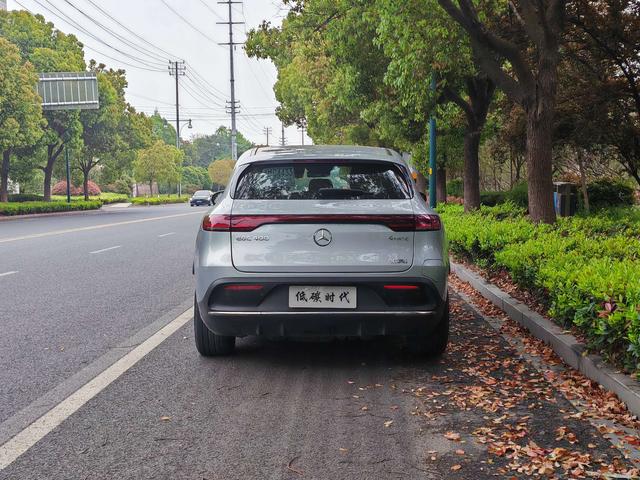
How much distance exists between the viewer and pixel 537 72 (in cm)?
1197

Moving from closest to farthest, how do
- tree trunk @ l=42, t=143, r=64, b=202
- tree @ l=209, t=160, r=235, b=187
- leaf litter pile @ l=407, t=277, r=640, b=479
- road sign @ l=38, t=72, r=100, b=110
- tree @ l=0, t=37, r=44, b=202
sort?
leaf litter pile @ l=407, t=277, r=640, b=479 < tree @ l=0, t=37, r=44, b=202 < road sign @ l=38, t=72, r=100, b=110 < tree trunk @ l=42, t=143, r=64, b=202 < tree @ l=209, t=160, r=235, b=187

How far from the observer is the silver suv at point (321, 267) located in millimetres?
4906

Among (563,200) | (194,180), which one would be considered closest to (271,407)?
(563,200)

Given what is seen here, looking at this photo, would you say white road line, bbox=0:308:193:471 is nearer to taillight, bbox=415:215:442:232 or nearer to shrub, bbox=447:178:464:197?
taillight, bbox=415:215:442:232

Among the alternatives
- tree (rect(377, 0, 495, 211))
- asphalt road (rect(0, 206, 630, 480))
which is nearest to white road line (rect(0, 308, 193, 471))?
asphalt road (rect(0, 206, 630, 480))

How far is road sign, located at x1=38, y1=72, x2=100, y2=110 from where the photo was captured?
3653 centimetres

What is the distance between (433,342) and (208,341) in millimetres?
1766

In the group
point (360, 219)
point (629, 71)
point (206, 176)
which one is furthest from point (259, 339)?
point (206, 176)

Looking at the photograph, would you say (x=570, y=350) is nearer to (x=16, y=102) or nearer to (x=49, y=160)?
(x=16, y=102)

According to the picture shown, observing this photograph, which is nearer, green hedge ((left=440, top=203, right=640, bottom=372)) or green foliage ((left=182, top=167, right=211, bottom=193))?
green hedge ((left=440, top=203, right=640, bottom=372))

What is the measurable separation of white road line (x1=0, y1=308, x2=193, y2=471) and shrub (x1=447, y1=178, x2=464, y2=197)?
31698 millimetres

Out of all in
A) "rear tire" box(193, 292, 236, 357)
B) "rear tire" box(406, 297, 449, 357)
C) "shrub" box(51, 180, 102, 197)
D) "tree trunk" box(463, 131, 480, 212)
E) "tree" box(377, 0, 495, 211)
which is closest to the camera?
"rear tire" box(406, 297, 449, 357)

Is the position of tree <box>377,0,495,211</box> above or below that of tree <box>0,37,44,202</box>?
below

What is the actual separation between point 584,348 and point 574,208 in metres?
16.5
